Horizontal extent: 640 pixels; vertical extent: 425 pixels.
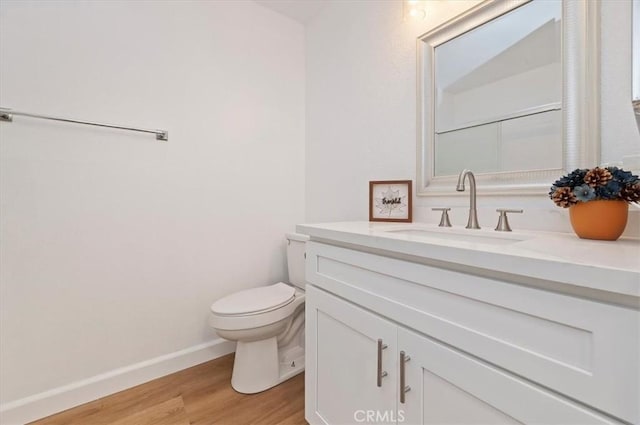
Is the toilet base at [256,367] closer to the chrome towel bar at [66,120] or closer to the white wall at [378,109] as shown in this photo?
the white wall at [378,109]

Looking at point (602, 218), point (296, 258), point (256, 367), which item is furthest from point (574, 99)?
point (256, 367)

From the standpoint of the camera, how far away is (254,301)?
1461 mm

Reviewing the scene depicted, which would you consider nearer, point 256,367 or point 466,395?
point 466,395

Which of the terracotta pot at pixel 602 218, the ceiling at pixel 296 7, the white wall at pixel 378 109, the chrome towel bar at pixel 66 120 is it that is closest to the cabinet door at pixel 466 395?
the terracotta pot at pixel 602 218

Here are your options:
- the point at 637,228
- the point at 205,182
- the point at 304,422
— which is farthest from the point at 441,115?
the point at 304,422

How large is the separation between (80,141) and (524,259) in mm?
1767

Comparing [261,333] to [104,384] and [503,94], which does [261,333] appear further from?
[503,94]

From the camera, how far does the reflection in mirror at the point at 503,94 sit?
933mm

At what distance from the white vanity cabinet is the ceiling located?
1.66 meters

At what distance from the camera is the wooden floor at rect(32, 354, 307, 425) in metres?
1.23

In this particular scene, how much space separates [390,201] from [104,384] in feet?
5.43

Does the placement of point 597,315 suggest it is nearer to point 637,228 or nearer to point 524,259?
point 524,259

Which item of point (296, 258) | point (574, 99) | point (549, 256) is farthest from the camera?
point (296, 258)

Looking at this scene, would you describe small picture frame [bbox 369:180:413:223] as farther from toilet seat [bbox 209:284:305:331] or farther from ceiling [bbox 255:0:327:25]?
ceiling [bbox 255:0:327:25]
